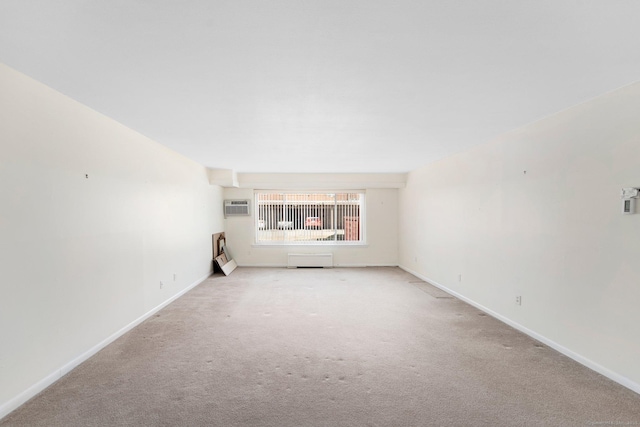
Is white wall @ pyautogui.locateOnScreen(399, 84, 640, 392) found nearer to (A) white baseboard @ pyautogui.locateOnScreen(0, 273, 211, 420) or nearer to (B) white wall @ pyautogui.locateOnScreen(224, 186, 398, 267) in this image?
(B) white wall @ pyautogui.locateOnScreen(224, 186, 398, 267)

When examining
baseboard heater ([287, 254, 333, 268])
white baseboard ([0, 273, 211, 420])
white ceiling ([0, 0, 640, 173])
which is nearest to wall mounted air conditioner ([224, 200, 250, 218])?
baseboard heater ([287, 254, 333, 268])

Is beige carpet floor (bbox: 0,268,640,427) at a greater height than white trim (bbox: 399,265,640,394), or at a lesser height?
lesser

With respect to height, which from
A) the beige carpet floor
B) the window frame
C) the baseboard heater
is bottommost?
the beige carpet floor

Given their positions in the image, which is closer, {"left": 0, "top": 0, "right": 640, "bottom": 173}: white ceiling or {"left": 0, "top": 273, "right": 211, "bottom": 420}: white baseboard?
{"left": 0, "top": 0, "right": 640, "bottom": 173}: white ceiling

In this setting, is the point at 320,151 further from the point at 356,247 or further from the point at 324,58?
the point at 356,247

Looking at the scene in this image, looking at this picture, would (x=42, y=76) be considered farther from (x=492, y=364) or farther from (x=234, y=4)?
(x=492, y=364)

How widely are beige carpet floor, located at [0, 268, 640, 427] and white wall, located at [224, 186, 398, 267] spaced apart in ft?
11.4

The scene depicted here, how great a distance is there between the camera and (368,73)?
2.00 meters

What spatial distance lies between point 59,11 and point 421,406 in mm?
3067

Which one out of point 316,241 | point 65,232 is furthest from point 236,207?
point 65,232

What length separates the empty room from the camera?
1.58 metres

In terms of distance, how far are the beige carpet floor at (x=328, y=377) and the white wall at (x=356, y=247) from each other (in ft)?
11.4

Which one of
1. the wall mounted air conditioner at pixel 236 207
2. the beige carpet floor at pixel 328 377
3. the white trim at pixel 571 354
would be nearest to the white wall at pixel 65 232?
the beige carpet floor at pixel 328 377

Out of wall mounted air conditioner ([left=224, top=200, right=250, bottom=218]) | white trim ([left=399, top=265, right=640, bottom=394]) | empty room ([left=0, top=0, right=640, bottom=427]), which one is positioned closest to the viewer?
empty room ([left=0, top=0, right=640, bottom=427])
